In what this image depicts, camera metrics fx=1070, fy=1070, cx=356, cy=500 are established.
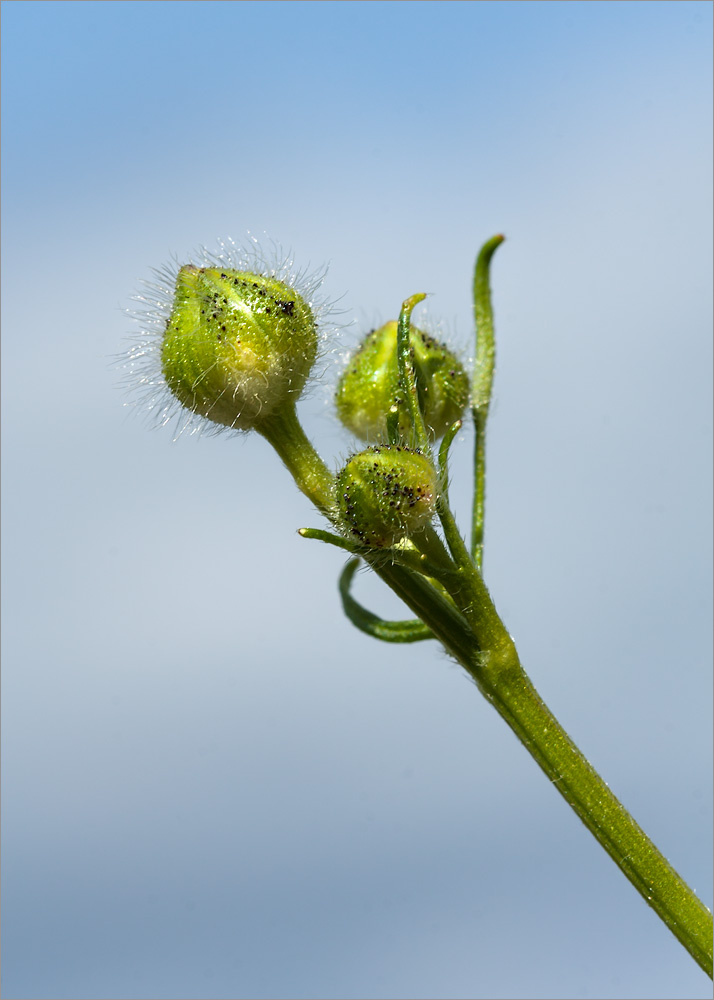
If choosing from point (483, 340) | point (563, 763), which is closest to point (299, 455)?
point (483, 340)

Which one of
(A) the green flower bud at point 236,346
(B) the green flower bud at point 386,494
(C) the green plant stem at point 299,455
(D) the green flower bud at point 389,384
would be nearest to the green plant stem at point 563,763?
(B) the green flower bud at point 386,494

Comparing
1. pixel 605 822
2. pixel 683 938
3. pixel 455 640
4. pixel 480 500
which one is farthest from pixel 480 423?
pixel 683 938

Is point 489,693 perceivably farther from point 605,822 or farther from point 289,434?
point 289,434

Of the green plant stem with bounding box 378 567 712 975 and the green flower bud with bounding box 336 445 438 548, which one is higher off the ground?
the green flower bud with bounding box 336 445 438 548

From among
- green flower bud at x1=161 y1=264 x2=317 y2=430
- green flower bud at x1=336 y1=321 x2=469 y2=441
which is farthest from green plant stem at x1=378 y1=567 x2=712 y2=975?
green flower bud at x1=336 y1=321 x2=469 y2=441

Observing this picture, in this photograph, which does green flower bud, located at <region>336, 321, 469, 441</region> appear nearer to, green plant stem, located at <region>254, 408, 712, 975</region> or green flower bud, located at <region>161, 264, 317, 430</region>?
green flower bud, located at <region>161, 264, 317, 430</region>

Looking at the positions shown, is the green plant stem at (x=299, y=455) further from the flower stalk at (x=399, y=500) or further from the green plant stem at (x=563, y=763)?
the green plant stem at (x=563, y=763)

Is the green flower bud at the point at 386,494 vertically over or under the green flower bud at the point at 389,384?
under
